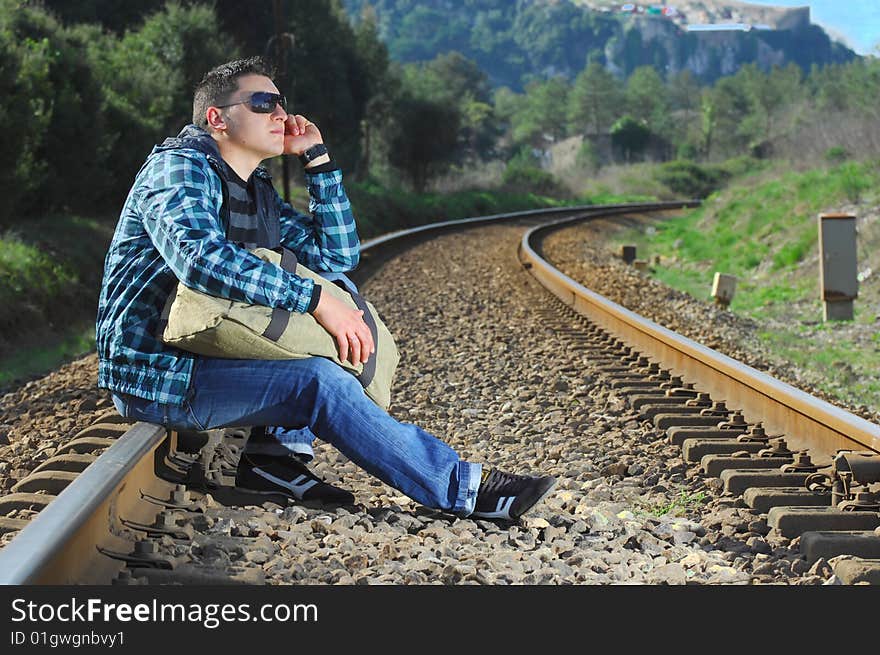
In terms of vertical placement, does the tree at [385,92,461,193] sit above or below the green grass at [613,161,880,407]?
below

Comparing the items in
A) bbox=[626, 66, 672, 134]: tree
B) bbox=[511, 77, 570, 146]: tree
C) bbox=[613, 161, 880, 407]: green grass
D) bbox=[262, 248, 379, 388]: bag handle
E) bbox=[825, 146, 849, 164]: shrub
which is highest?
bbox=[262, 248, 379, 388]: bag handle

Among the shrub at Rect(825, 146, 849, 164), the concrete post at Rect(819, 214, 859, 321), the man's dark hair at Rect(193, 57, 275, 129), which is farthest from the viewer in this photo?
the shrub at Rect(825, 146, 849, 164)

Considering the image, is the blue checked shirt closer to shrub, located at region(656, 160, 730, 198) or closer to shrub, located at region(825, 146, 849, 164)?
shrub, located at region(825, 146, 849, 164)

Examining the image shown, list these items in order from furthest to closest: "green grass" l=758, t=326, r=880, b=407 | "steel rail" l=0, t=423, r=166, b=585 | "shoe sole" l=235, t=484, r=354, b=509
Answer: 1. "green grass" l=758, t=326, r=880, b=407
2. "shoe sole" l=235, t=484, r=354, b=509
3. "steel rail" l=0, t=423, r=166, b=585

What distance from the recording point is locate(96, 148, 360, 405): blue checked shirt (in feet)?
10.3

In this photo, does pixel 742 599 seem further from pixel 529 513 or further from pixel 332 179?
pixel 332 179

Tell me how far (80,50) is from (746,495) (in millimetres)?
15968

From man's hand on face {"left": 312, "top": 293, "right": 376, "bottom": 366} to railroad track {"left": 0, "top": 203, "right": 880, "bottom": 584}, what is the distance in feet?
2.36

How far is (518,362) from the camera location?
7078 millimetres

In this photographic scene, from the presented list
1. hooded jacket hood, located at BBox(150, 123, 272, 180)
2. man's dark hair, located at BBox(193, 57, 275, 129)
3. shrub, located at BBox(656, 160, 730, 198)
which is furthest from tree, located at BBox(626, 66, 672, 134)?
hooded jacket hood, located at BBox(150, 123, 272, 180)

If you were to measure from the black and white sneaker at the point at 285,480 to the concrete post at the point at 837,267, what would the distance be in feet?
25.7

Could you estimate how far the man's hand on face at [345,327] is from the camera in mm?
3283

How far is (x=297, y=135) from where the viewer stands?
12.5 ft

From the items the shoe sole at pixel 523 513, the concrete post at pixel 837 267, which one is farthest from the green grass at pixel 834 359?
the shoe sole at pixel 523 513
